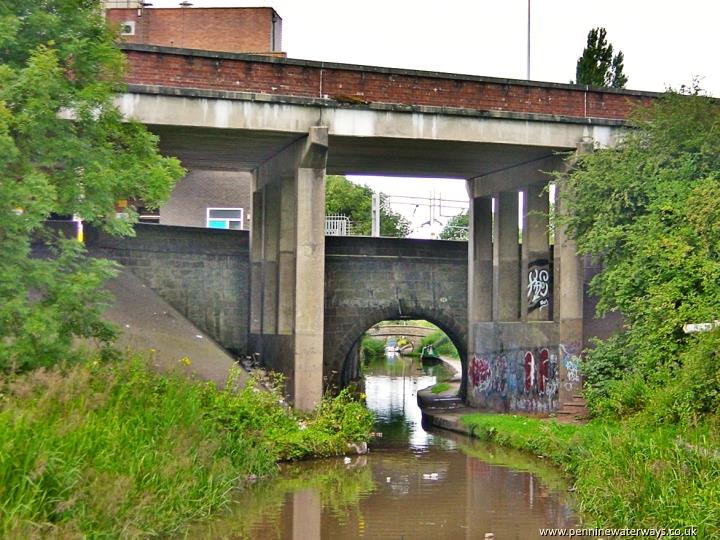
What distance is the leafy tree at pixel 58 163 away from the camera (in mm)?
13922

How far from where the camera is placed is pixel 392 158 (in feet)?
89.9

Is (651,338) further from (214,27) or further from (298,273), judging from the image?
(214,27)

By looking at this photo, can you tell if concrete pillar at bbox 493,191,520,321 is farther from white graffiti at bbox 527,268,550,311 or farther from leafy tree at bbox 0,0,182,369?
leafy tree at bbox 0,0,182,369

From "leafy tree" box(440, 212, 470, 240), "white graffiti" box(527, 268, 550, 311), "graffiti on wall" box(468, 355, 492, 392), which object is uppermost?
"leafy tree" box(440, 212, 470, 240)

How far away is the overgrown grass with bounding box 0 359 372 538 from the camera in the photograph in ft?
34.7

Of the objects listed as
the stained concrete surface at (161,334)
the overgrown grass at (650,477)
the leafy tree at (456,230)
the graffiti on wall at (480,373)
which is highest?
the leafy tree at (456,230)

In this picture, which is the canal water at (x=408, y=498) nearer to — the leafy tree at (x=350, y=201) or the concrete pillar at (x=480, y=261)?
the concrete pillar at (x=480, y=261)

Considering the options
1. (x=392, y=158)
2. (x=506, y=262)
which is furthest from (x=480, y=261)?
(x=392, y=158)

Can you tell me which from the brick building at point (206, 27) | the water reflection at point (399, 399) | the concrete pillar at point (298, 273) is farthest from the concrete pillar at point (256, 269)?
the brick building at point (206, 27)

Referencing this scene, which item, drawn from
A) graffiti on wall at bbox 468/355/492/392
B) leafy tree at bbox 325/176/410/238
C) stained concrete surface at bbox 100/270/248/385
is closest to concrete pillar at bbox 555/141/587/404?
graffiti on wall at bbox 468/355/492/392

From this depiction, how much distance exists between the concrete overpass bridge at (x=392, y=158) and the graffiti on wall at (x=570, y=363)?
26 mm

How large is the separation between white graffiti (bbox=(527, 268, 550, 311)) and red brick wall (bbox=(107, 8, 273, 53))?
71.9ft

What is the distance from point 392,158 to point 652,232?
7.98 meters

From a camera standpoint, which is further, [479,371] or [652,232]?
[479,371]
